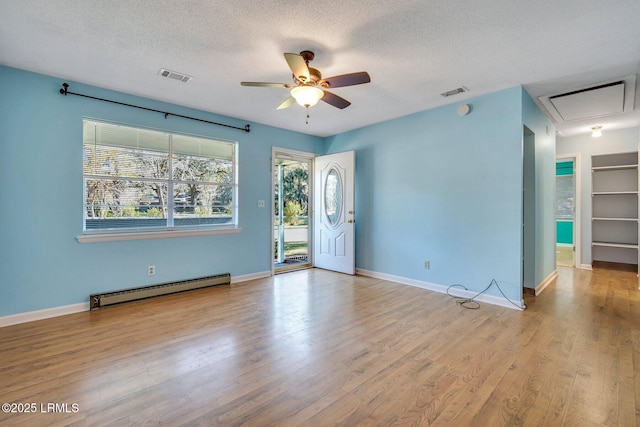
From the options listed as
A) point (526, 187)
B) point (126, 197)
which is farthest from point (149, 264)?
point (526, 187)

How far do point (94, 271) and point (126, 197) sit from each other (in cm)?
95

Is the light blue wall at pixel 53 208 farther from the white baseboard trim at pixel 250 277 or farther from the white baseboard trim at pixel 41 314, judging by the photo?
the white baseboard trim at pixel 250 277

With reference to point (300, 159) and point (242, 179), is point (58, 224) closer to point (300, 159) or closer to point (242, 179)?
point (242, 179)

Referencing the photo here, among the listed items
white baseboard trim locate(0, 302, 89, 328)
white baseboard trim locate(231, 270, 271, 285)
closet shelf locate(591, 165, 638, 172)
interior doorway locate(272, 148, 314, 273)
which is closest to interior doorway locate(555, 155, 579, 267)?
closet shelf locate(591, 165, 638, 172)

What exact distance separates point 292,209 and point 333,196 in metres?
1.17

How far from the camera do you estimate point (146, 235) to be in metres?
3.77

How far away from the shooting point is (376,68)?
296cm

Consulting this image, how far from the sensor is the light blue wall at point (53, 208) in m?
2.97

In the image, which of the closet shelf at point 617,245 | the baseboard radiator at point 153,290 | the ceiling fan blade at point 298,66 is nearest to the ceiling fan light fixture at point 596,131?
the closet shelf at point 617,245

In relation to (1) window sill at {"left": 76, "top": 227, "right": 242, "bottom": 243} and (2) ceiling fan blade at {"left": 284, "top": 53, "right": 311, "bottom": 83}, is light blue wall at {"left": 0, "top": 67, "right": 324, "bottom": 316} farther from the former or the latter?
(2) ceiling fan blade at {"left": 284, "top": 53, "right": 311, "bottom": 83}

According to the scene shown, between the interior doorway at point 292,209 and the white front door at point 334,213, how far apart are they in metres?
0.26

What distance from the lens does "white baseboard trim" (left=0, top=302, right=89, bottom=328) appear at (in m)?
2.95

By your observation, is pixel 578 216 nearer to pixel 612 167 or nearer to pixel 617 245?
pixel 617 245

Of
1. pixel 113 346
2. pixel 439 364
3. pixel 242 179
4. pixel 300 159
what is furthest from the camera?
pixel 300 159
